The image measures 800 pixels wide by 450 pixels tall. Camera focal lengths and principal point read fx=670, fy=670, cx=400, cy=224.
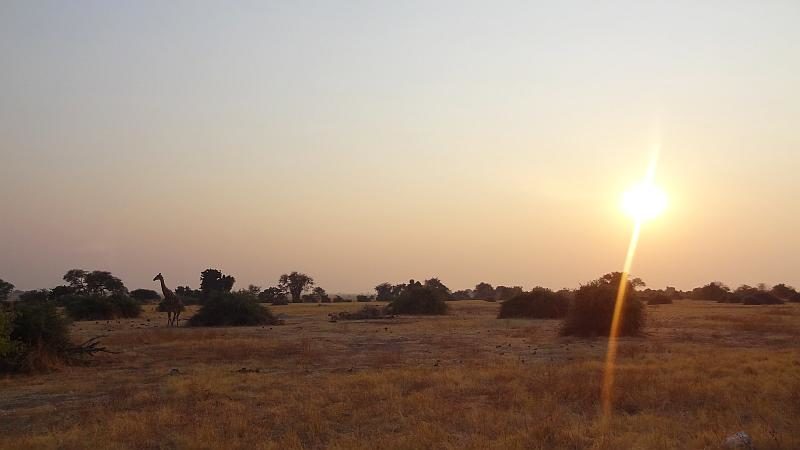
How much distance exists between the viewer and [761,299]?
6950 centimetres

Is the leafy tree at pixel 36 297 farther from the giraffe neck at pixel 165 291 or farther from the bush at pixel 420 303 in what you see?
the bush at pixel 420 303

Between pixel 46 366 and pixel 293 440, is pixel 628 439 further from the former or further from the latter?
pixel 46 366

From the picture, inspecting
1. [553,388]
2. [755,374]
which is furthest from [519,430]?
[755,374]

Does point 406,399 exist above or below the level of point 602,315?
below

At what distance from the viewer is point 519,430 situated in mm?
10539

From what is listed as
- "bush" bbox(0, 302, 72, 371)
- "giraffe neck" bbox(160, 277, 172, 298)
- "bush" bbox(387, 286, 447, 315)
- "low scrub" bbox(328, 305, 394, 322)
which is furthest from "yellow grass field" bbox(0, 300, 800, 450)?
"bush" bbox(387, 286, 447, 315)

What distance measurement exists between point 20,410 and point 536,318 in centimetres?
3896

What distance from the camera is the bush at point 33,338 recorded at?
19.0 metres

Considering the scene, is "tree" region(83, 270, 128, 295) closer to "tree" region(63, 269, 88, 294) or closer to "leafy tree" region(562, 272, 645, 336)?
"tree" region(63, 269, 88, 294)

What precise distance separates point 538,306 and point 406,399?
38.0 metres

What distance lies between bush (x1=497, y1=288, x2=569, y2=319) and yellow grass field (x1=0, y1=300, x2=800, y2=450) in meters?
24.4

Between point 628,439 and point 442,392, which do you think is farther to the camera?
point 442,392

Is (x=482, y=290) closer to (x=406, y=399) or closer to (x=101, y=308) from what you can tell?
(x=101, y=308)

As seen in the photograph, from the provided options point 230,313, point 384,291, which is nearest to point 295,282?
point 384,291
